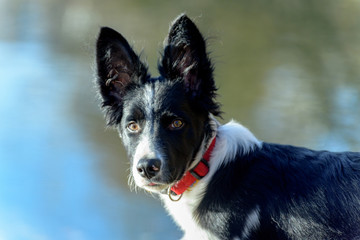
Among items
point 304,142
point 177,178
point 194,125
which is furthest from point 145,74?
point 304,142

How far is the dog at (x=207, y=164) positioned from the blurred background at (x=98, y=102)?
0.83ft

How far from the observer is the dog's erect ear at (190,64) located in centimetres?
261

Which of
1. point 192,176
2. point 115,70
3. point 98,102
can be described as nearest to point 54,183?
point 98,102

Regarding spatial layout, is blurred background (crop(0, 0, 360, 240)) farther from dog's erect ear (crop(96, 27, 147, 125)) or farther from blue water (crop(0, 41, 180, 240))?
dog's erect ear (crop(96, 27, 147, 125))

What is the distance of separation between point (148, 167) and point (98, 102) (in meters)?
0.93

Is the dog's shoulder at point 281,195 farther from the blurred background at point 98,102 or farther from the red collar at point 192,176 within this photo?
the blurred background at point 98,102

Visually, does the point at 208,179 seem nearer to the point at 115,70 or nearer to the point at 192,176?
the point at 192,176

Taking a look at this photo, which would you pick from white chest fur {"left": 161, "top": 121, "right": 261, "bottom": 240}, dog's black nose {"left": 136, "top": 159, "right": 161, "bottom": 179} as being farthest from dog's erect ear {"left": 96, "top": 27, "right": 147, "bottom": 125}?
white chest fur {"left": 161, "top": 121, "right": 261, "bottom": 240}

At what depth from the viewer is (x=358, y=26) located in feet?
29.6

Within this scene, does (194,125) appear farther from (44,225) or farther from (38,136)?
(38,136)

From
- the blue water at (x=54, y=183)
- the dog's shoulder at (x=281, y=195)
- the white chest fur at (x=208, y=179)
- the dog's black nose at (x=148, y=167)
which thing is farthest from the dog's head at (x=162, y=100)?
the blue water at (x=54, y=183)

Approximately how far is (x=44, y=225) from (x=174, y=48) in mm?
1953

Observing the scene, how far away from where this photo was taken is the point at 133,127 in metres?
2.67

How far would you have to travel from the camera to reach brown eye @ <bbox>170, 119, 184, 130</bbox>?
8.56ft
